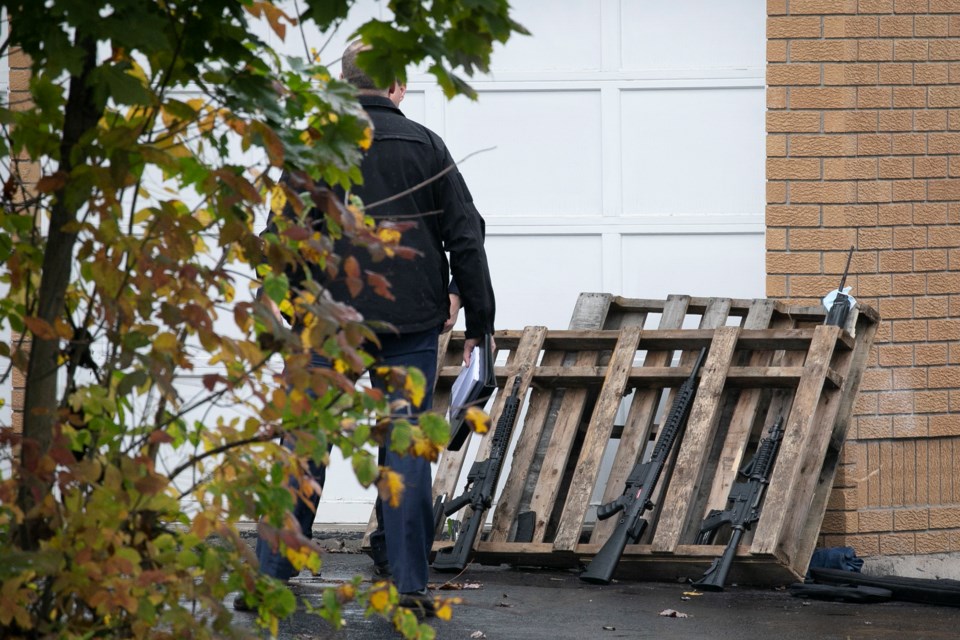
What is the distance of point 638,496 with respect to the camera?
548 cm

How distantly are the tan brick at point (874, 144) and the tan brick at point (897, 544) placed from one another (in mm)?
1763

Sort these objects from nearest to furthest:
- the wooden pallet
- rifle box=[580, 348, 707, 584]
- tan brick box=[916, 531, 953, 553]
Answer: rifle box=[580, 348, 707, 584] < the wooden pallet < tan brick box=[916, 531, 953, 553]

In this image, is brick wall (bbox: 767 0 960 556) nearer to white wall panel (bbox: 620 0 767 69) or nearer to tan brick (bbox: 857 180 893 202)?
tan brick (bbox: 857 180 893 202)

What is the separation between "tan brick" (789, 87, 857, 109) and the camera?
6168mm

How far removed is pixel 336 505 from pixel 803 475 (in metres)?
2.35

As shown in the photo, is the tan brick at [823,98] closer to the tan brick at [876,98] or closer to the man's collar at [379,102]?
the tan brick at [876,98]

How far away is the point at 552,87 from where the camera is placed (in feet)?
21.8

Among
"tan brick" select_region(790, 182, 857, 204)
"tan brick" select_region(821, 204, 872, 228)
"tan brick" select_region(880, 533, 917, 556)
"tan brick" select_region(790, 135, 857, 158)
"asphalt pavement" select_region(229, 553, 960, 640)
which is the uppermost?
"tan brick" select_region(790, 135, 857, 158)

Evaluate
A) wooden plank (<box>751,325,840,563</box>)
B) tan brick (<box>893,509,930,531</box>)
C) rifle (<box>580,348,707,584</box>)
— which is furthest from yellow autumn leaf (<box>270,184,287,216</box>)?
tan brick (<box>893,509,930,531</box>)

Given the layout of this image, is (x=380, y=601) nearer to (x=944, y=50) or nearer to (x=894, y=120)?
(x=894, y=120)

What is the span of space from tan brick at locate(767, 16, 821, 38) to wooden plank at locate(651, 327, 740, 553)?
4.89ft

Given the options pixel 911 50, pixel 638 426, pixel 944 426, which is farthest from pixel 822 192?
pixel 638 426

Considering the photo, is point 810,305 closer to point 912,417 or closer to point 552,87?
point 912,417

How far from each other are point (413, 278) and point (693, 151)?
2.54 m
